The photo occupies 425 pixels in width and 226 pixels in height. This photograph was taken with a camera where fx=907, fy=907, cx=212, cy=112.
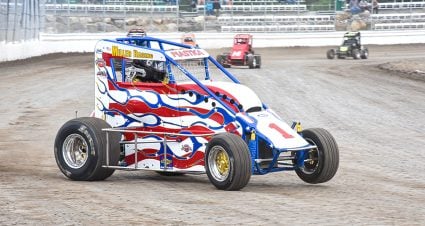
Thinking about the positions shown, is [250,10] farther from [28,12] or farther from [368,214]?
[368,214]

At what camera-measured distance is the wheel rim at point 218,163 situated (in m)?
9.91

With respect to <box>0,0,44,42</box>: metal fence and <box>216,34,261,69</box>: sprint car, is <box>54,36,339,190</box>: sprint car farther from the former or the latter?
<box>0,0,44,42</box>: metal fence

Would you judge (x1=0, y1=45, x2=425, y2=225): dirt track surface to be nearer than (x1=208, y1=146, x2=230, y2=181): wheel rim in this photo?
Yes

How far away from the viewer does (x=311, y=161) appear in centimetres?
1066

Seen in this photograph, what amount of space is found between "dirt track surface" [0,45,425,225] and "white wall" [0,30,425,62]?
2101 centimetres

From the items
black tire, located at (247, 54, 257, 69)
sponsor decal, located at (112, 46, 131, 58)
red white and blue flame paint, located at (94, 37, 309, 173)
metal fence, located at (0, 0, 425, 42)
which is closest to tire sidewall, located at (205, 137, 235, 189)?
red white and blue flame paint, located at (94, 37, 309, 173)

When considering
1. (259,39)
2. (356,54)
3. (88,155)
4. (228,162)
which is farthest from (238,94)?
(259,39)

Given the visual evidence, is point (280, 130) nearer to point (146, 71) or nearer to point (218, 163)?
point (218, 163)

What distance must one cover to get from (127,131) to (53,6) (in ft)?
140

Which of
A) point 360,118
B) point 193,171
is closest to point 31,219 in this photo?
point 193,171

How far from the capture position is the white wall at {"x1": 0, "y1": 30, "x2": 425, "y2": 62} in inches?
1980

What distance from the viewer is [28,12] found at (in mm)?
43531

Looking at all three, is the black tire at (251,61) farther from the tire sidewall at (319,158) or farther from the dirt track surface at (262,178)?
the tire sidewall at (319,158)

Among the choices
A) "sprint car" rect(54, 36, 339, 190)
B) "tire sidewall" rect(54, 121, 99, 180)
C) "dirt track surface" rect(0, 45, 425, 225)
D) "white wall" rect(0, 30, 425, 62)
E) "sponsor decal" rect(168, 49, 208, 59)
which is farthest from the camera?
"white wall" rect(0, 30, 425, 62)
